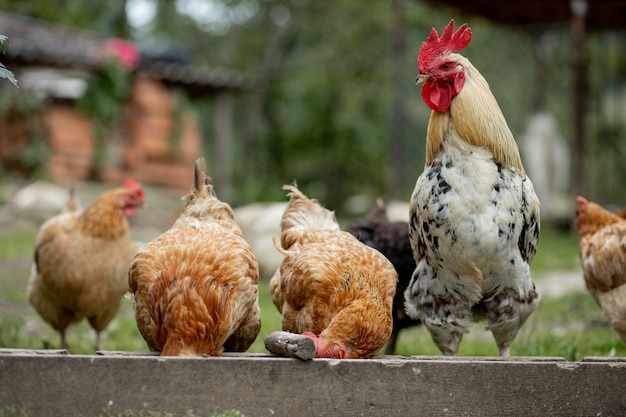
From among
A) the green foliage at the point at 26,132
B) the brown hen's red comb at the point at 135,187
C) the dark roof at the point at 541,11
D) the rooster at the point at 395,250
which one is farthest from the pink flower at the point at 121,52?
the rooster at the point at 395,250

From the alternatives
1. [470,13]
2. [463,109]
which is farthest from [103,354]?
[470,13]

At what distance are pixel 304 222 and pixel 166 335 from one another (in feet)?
5.25

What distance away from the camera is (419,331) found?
23.4 feet

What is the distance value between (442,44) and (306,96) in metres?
19.1

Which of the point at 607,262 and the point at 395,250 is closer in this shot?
the point at 607,262

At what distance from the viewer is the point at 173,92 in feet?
60.7

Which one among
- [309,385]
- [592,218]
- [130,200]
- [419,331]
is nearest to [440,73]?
[309,385]

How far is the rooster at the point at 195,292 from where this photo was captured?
345 centimetres

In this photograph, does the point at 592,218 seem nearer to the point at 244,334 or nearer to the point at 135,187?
the point at 244,334

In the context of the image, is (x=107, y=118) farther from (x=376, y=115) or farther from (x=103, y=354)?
(x=103, y=354)

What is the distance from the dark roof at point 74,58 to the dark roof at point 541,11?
653 cm

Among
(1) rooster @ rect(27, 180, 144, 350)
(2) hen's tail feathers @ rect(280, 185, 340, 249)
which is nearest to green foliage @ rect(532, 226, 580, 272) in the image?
(2) hen's tail feathers @ rect(280, 185, 340, 249)

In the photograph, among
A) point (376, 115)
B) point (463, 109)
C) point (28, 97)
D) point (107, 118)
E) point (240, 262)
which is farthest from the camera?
point (376, 115)

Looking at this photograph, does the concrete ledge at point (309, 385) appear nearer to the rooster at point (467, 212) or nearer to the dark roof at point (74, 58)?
the rooster at point (467, 212)
